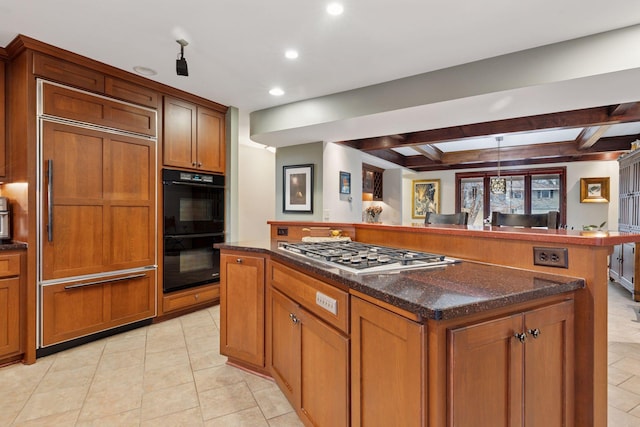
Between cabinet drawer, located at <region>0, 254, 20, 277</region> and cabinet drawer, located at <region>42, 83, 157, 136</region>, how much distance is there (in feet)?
3.62

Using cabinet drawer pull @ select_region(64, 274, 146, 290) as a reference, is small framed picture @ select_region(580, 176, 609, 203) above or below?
above

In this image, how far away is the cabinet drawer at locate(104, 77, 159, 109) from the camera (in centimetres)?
289

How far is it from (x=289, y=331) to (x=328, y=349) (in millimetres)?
462

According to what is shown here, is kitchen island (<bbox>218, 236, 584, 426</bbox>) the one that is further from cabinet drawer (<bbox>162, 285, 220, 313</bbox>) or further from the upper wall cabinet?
the upper wall cabinet

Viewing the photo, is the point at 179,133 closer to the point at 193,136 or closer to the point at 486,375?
the point at 193,136

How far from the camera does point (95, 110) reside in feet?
9.15

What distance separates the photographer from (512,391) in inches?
41.7

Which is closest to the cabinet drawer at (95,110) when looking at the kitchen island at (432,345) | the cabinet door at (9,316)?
the cabinet door at (9,316)

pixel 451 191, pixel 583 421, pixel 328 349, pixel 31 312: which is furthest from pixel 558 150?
pixel 31 312

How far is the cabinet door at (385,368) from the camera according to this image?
0.95m

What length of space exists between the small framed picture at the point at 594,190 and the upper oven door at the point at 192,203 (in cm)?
683

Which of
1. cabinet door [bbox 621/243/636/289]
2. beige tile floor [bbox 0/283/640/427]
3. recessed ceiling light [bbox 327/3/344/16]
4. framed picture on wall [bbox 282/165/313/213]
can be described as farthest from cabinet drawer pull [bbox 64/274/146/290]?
cabinet door [bbox 621/243/636/289]

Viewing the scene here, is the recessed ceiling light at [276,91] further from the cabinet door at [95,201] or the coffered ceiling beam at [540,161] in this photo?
the coffered ceiling beam at [540,161]

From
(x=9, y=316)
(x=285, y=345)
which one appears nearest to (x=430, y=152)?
(x=285, y=345)
